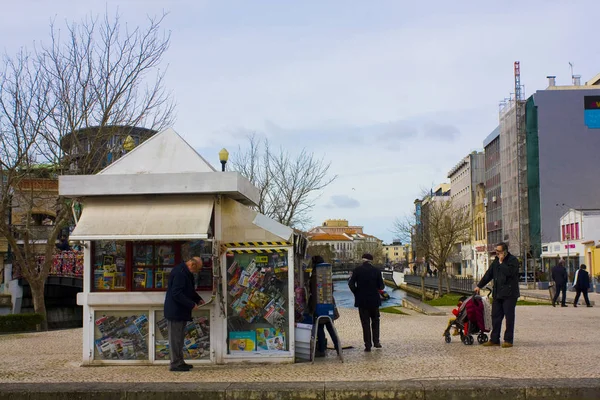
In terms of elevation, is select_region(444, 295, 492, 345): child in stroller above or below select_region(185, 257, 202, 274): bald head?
below

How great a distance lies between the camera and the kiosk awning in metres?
11.8

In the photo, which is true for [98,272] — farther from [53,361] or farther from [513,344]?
[513,344]

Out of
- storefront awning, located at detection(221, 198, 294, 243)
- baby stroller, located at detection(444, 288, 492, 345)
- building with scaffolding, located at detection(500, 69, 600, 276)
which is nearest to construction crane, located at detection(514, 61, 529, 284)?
building with scaffolding, located at detection(500, 69, 600, 276)

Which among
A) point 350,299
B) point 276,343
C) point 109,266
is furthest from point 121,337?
point 350,299

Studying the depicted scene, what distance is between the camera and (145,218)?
12.1 m

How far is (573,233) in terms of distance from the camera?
208 ft

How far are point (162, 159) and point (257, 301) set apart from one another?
122 inches

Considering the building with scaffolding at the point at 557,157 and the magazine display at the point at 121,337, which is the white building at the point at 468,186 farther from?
the magazine display at the point at 121,337

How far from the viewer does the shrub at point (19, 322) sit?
78.8 feet

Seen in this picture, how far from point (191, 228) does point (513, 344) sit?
23.0 ft

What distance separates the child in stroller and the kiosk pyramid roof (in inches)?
226

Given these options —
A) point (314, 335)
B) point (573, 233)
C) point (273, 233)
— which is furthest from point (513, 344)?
point (573, 233)

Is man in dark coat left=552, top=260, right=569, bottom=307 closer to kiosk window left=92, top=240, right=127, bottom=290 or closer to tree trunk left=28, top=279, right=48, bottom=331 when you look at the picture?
tree trunk left=28, top=279, right=48, bottom=331

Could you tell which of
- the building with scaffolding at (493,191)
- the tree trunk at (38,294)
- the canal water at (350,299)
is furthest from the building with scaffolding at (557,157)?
the tree trunk at (38,294)
